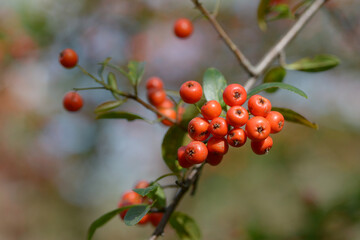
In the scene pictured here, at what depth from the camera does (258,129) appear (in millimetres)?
1192

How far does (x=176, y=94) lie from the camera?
1.98 meters

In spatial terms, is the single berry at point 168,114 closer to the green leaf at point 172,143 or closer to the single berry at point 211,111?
the green leaf at point 172,143

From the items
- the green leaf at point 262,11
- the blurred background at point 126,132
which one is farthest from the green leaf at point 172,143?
the blurred background at point 126,132

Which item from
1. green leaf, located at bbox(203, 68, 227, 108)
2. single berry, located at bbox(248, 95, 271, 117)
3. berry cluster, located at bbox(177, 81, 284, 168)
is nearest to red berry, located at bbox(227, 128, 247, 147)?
berry cluster, located at bbox(177, 81, 284, 168)

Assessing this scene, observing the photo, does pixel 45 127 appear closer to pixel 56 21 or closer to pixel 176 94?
pixel 56 21

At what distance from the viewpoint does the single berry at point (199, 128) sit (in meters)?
1.25

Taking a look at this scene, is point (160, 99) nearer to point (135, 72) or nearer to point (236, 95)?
point (135, 72)

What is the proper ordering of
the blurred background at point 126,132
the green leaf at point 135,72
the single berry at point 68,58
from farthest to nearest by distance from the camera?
the blurred background at point 126,132, the single berry at point 68,58, the green leaf at point 135,72

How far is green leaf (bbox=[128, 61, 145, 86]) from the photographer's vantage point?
5.60ft

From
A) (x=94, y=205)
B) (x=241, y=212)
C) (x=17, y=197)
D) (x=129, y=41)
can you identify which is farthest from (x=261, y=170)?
(x=17, y=197)

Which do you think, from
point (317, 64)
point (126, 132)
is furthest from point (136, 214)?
point (126, 132)

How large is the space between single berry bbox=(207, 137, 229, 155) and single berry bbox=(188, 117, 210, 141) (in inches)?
1.6

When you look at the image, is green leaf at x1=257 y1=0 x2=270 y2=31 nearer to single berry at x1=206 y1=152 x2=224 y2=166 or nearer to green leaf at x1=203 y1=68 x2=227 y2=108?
green leaf at x1=203 y1=68 x2=227 y2=108

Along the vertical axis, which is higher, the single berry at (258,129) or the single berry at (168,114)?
the single berry at (168,114)
